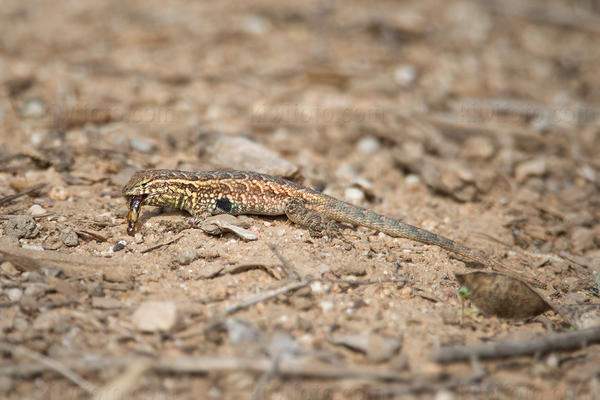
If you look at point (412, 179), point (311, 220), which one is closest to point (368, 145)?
point (412, 179)

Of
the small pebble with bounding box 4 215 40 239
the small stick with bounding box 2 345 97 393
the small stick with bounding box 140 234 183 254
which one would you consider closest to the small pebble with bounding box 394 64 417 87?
the small stick with bounding box 140 234 183 254

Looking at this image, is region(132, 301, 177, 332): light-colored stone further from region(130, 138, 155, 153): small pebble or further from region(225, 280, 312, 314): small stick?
region(130, 138, 155, 153): small pebble

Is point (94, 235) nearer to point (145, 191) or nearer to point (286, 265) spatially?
point (145, 191)

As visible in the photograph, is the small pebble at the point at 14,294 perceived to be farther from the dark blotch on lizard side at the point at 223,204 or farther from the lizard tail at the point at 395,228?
the lizard tail at the point at 395,228

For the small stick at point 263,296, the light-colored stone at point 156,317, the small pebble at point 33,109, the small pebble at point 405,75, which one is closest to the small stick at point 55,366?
the light-colored stone at point 156,317

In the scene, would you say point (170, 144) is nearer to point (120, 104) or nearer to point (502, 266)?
point (120, 104)

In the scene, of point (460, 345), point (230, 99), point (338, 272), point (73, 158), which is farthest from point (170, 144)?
point (460, 345)

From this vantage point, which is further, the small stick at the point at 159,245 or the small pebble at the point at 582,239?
the small pebble at the point at 582,239
